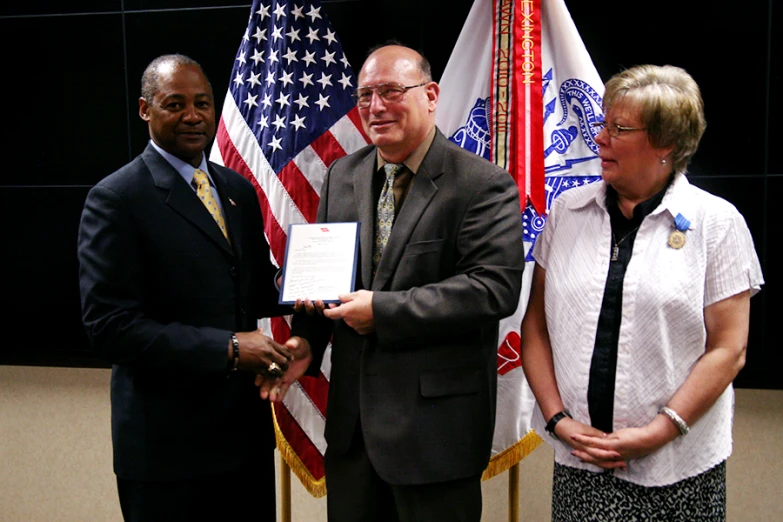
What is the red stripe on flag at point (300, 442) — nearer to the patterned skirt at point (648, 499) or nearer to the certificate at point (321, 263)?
the certificate at point (321, 263)

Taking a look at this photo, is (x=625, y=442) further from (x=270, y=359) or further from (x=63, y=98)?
(x=63, y=98)

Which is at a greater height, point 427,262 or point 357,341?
point 427,262

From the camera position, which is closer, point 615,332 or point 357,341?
point 615,332

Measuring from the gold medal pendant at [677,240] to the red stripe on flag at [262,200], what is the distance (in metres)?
1.48

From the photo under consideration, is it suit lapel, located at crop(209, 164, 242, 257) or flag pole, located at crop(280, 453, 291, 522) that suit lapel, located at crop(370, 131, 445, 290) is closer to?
suit lapel, located at crop(209, 164, 242, 257)

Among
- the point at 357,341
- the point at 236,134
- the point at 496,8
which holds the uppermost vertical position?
the point at 496,8

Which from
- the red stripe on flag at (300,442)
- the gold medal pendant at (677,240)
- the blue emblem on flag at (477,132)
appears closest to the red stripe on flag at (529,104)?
the blue emblem on flag at (477,132)

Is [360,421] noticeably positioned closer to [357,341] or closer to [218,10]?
[357,341]

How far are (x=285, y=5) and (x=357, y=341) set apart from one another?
149 centimetres

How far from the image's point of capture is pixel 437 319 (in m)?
1.71

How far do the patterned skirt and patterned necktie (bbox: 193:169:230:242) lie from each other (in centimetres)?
121

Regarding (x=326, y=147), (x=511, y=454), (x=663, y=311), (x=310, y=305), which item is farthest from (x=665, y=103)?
(x=511, y=454)

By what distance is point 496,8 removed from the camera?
8.49ft

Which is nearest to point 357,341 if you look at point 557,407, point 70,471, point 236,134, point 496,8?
point 557,407
